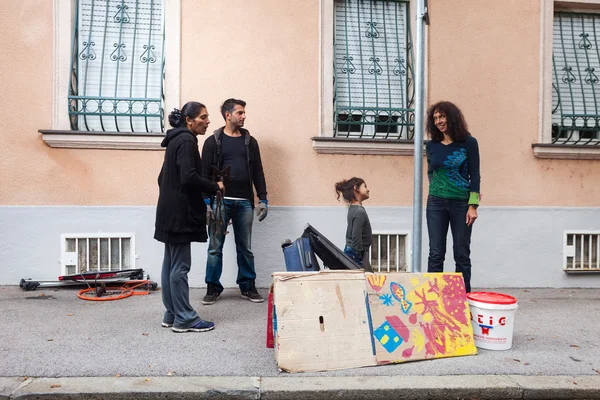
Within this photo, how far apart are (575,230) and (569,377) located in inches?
152

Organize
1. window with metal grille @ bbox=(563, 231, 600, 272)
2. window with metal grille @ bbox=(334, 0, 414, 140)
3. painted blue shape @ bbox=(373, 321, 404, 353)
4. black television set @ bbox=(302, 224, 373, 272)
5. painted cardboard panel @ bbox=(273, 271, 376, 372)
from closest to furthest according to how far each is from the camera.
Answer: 1. painted cardboard panel @ bbox=(273, 271, 376, 372)
2. painted blue shape @ bbox=(373, 321, 404, 353)
3. black television set @ bbox=(302, 224, 373, 272)
4. window with metal grille @ bbox=(334, 0, 414, 140)
5. window with metal grille @ bbox=(563, 231, 600, 272)

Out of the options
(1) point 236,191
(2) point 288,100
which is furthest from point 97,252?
(2) point 288,100

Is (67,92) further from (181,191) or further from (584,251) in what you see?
(584,251)

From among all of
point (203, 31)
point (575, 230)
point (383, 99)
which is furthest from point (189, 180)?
point (575, 230)

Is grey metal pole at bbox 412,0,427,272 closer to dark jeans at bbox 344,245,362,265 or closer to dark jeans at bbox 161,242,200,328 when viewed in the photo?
dark jeans at bbox 344,245,362,265

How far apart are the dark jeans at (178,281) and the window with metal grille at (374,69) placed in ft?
9.83

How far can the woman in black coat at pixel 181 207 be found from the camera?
4.45 metres

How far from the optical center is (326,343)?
379 centimetres

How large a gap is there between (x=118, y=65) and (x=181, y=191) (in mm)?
2933

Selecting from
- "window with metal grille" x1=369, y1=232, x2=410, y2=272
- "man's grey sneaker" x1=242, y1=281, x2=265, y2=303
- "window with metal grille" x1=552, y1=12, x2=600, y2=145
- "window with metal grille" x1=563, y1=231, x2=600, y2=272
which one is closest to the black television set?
"man's grey sneaker" x1=242, y1=281, x2=265, y2=303

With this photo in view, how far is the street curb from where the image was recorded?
10.8ft

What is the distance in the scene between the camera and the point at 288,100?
6.65 m

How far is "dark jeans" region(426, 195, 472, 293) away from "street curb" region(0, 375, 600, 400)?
5.42 ft

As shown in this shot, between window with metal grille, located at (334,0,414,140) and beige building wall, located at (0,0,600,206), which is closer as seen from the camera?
beige building wall, located at (0,0,600,206)
